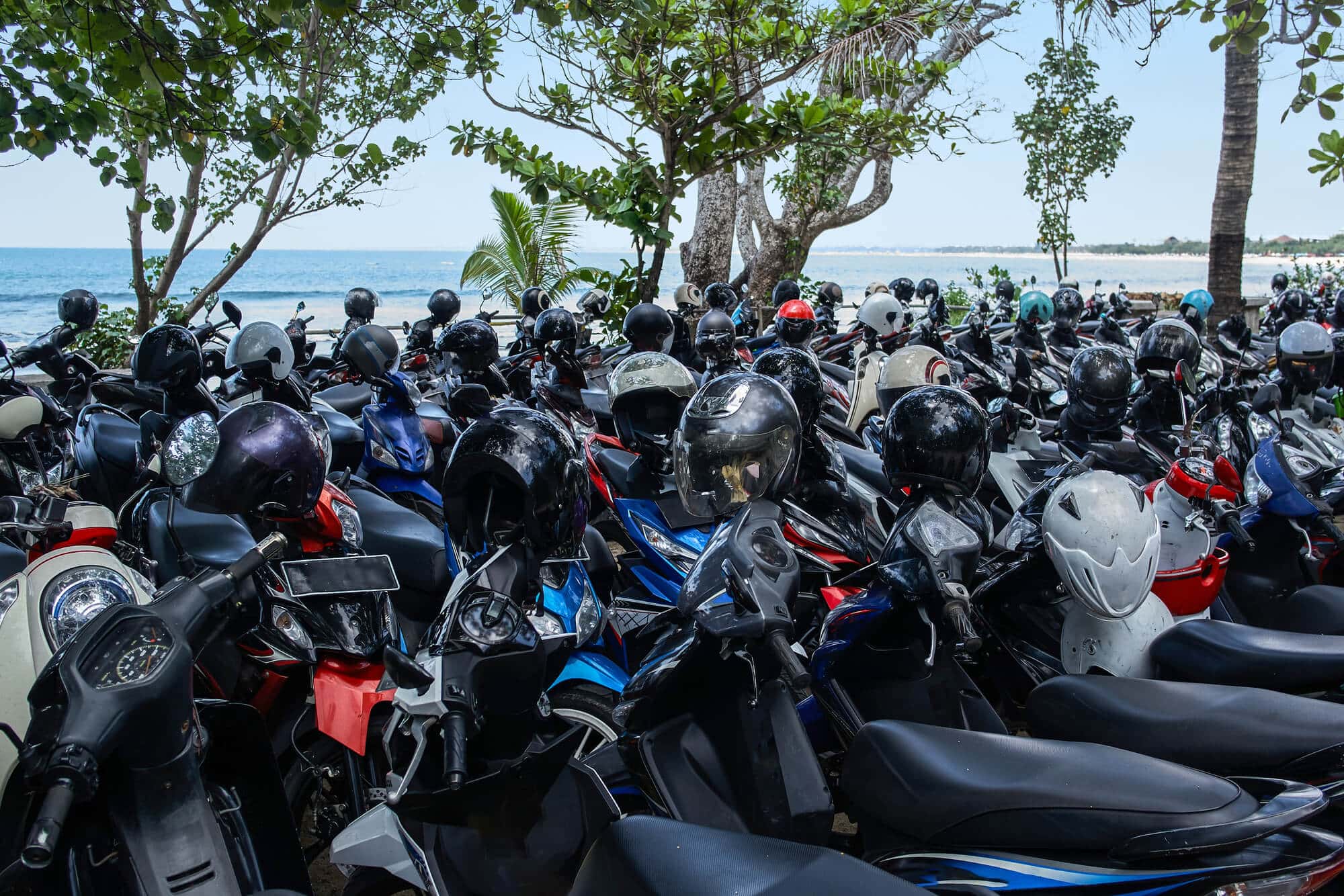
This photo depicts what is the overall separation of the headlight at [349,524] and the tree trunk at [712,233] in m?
9.63

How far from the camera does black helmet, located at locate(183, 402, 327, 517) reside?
2426 mm

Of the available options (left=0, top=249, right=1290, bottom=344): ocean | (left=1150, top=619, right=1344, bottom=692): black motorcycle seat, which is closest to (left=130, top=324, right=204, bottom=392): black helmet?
(left=1150, top=619, right=1344, bottom=692): black motorcycle seat

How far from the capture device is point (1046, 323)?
10750mm

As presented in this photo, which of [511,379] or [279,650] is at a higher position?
[511,379]

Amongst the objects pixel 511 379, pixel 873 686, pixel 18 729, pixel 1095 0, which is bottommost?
pixel 873 686

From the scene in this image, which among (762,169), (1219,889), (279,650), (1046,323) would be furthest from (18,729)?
(762,169)

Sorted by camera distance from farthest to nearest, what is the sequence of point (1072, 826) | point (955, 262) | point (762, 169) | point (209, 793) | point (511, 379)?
1. point (955, 262)
2. point (762, 169)
3. point (511, 379)
4. point (209, 793)
5. point (1072, 826)

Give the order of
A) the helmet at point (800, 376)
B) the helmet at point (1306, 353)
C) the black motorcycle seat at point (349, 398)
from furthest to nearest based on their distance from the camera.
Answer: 1. the black motorcycle seat at point (349, 398)
2. the helmet at point (1306, 353)
3. the helmet at point (800, 376)

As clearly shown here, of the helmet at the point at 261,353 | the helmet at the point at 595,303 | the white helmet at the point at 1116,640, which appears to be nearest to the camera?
the white helmet at the point at 1116,640

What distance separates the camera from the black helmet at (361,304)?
9039mm

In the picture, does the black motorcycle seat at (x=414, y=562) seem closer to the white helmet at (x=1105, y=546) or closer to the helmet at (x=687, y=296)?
the white helmet at (x=1105, y=546)

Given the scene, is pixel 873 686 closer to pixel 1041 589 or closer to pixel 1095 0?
pixel 1041 589

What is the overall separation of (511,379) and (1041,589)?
17.2ft

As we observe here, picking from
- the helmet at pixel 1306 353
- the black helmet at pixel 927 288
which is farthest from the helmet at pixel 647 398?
the black helmet at pixel 927 288
